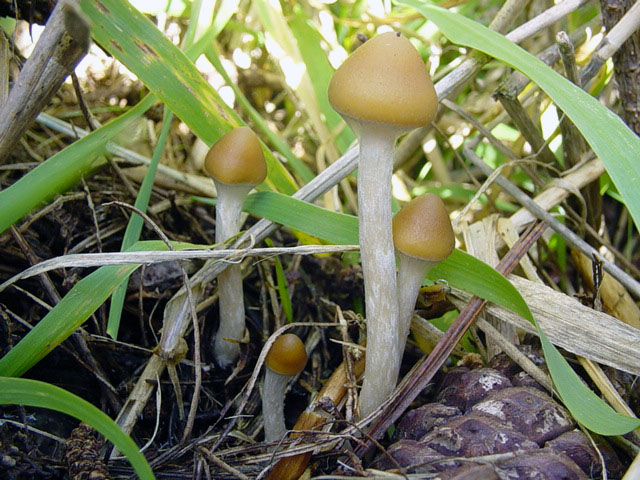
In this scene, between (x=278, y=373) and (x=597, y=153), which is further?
(x=278, y=373)

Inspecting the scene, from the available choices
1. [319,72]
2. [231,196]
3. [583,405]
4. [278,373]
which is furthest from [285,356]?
[319,72]

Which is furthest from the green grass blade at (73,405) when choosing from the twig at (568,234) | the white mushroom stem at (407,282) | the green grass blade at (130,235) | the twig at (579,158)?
the twig at (579,158)

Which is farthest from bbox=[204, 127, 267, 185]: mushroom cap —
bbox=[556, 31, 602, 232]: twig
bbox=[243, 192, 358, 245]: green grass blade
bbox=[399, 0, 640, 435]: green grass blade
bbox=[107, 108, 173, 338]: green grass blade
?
bbox=[556, 31, 602, 232]: twig

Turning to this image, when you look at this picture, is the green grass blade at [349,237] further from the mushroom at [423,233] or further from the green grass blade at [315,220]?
the mushroom at [423,233]

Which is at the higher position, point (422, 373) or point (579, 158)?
point (579, 158)

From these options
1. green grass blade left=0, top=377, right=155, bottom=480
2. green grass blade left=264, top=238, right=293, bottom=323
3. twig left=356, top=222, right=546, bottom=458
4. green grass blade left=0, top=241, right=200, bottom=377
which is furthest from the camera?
green grass blade left=264, top=238, right=293, bottom=323

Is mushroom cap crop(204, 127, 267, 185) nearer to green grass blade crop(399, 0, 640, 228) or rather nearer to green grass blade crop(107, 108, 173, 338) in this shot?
green grass blade crop(107, 108, 173, 338)

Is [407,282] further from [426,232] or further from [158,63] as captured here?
[158,63]
